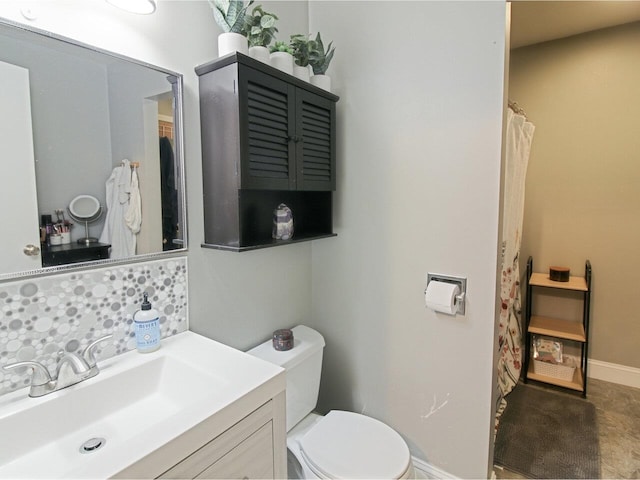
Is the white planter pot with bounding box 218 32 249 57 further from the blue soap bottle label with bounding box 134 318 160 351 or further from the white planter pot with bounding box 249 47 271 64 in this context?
the blue soap bottle label with bounding box 134 318 160 351

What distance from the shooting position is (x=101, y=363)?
109cm

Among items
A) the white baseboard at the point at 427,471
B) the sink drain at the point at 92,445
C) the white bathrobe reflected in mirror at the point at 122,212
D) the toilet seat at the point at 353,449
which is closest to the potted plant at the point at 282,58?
the white bathrobe reflected in mirror at the point at 122,212

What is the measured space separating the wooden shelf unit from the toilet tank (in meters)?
1.75

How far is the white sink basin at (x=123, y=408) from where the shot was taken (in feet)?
2.55

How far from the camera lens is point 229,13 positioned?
4.13 feet

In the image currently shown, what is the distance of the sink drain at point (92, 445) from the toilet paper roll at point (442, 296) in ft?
3.98

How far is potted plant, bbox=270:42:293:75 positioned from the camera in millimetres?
1409

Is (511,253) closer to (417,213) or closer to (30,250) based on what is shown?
(417,213)

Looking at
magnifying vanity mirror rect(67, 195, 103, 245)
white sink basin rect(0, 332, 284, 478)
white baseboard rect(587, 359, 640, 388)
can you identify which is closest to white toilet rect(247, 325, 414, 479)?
white sink basin rect(0, 332, 284, 478)

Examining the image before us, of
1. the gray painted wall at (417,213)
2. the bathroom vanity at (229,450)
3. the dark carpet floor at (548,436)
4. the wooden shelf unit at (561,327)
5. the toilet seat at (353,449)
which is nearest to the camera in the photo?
the bathroom vanity at (229,450)

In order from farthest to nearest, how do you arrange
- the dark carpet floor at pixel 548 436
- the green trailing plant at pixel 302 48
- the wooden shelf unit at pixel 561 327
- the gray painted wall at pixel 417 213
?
the wooden shelf unit at pixel 561 327 < the dark carpet floor at pixel 548 436 < the green trailing plant at pixel 302 48 < the gray painted wall at pixel 417 213

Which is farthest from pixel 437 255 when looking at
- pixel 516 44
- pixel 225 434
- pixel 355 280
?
pixel 516 44

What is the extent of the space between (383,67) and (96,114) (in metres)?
1.18

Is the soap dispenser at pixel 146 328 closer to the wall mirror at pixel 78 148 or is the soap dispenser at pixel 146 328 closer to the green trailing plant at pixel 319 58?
the wall mirror at pixel 78 148
